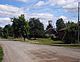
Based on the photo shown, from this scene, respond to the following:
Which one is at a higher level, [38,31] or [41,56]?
[38,31]

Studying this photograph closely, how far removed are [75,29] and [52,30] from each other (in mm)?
78467

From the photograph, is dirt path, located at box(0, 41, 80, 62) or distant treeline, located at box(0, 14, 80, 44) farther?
distant treeline, located at box(0, 14, 80, 44)

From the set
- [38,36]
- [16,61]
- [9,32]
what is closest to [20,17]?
[38,36]

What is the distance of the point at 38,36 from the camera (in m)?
130

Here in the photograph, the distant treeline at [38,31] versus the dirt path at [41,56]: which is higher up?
the distant treeline at [38,31]

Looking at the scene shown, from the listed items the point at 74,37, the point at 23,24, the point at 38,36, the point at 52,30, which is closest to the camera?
the point at 74,37

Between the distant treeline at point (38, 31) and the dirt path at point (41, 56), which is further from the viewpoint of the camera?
the distant treeline at point (38, 31)

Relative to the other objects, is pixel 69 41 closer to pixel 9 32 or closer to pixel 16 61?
pixel 16 61

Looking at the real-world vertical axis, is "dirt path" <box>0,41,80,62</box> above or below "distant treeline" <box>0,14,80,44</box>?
below

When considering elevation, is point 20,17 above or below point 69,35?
above

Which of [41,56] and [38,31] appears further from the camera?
[38,31]

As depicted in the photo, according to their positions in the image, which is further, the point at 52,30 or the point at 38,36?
the point at 52,30

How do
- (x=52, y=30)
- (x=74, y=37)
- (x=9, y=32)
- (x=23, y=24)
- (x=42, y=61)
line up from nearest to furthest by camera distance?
(x=42, y=61), (x=74, y=37), (x=23, y=24), (x=52, y=30), (x=9, y=32)

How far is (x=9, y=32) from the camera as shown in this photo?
177 m
